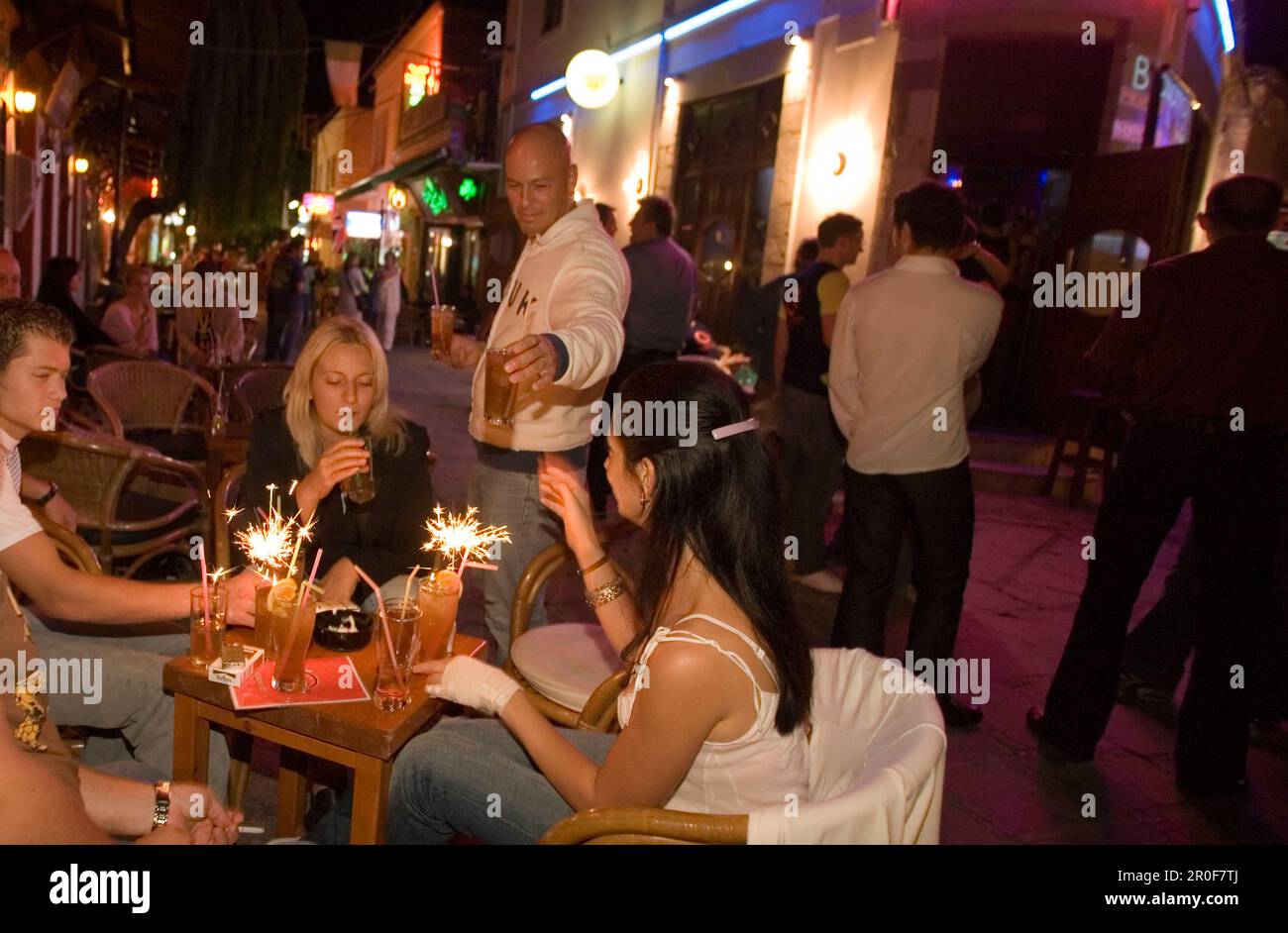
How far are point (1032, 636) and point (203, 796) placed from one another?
12.8 ft

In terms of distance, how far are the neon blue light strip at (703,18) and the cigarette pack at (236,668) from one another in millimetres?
9231

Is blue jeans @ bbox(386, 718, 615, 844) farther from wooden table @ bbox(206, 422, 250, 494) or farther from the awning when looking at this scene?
the awning

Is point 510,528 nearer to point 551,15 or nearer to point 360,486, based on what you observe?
point 360,486

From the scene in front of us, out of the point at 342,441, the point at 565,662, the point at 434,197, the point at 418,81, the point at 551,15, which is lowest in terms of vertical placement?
the point at 565,662

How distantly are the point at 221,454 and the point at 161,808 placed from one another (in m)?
2.59

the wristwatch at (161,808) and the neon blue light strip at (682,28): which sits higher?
the neon blue light strip at (682,28)

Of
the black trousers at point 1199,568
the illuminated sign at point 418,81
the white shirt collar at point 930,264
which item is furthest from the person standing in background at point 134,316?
the illuminated sign at point 418,81

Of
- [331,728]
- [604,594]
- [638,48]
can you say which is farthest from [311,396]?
[638,48]

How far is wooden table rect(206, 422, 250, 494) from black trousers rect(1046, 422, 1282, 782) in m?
A: 3.48

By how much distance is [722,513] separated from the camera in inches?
68.4

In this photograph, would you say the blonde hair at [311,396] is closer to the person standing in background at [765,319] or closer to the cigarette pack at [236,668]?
the cigarette pack at [236,668]

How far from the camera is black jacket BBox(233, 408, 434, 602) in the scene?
2799 millimetres

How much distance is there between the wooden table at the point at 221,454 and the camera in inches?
162
